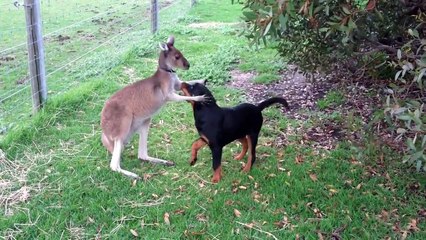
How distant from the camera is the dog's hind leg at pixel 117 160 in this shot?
4.09 metres

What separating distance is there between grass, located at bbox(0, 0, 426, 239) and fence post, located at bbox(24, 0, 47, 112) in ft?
0.48

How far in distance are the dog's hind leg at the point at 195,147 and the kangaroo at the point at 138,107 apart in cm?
25

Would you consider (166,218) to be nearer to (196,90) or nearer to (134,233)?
(134,233)

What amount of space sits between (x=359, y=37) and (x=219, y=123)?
134 centimetres

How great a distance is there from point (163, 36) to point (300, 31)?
463 centimetres

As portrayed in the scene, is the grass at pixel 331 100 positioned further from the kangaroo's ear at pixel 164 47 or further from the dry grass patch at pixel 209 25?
the dry grass patch at pixel 209 25

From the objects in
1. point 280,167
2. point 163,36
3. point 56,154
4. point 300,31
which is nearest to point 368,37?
point 300,31

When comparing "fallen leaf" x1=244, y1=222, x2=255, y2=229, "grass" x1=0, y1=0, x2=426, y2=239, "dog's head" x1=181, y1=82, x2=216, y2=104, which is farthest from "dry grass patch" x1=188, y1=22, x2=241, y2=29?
"fallen leaf" x1=244, y1=222, x2=255, y2=229

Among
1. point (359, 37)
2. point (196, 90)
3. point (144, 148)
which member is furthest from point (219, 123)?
point (359, 37)

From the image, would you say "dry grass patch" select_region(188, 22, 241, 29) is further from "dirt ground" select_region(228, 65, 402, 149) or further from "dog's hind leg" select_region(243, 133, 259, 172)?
"dog's hind leg" select_region(243, 133, 259, 172)

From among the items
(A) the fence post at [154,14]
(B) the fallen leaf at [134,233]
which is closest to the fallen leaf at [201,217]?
(B) the fallen leaf at [134,233]

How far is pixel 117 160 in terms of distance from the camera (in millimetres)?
4121

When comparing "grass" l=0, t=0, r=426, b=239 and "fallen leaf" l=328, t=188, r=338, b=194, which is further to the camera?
"fallen leaf" l=328, t=188, r=338, b=194

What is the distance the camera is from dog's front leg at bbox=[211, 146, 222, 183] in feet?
12.7
